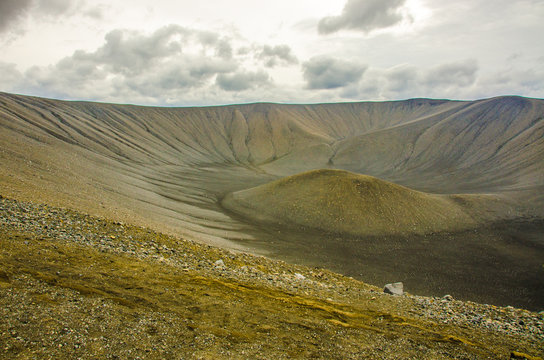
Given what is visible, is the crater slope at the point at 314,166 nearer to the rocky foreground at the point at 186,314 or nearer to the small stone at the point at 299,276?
the rocky foreground at the point at 186,314

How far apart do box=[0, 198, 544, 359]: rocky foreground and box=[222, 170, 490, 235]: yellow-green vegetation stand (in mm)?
27062

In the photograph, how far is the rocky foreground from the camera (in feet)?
21.1

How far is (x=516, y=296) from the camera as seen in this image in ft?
78.9

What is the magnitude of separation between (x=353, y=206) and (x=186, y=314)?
3692 centimetres

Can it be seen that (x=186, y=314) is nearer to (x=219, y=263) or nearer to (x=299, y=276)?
(x=219, y=263)

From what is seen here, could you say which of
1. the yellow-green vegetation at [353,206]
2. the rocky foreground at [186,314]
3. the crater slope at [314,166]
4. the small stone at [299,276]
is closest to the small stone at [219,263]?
the rocky foreground at [186,314]

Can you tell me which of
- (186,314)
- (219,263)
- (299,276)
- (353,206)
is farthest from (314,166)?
(186,314)

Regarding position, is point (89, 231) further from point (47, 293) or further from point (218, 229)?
point (218, 229)

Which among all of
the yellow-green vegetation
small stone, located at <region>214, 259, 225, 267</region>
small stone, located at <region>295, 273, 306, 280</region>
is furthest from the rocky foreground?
the yellow-green vegetation

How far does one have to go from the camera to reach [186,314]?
25.8 ft

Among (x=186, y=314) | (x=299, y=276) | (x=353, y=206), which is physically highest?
(x=353, y=206)

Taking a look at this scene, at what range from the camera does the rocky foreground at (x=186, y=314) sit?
6.43m

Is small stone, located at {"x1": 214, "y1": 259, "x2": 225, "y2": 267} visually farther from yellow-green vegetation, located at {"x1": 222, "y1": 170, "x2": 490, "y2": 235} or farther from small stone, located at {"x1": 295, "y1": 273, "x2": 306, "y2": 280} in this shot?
yellow-green vegetation, located at {"x1": 222, "y1": 170, "x2": 490, "y2": 235}

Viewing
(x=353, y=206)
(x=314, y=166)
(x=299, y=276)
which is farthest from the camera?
(x=314, y=166)
